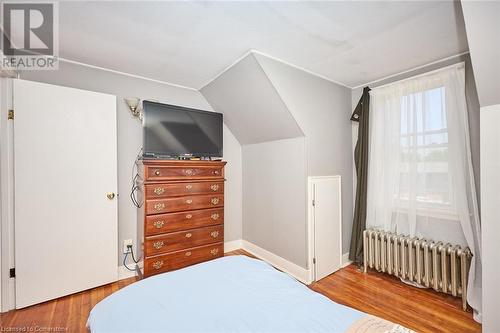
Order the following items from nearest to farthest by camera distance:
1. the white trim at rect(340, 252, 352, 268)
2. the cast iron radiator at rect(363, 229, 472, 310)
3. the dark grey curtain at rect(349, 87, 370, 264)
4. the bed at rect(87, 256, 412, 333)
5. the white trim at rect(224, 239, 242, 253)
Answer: the bed at rect(87, 256, 412, 333), the cast iron radiator at rect(363, 229, 472, 310), the dark grey curtain at rect(349, 87, 370, 264), the white trim at rect(340, 252, 352, 268), the white trim at rect(224, 239, 242, 253)

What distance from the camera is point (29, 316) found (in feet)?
6.30

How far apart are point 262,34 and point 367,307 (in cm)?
264

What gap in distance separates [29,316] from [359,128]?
3.95m

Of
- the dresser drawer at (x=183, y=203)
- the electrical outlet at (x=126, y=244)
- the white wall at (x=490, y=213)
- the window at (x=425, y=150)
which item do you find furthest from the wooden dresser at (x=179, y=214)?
the white wall at (x=490, y=213)

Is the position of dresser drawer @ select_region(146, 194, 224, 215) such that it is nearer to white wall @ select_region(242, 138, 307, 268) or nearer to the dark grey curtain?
white wall @ select_region(242, 138, 307, 268)

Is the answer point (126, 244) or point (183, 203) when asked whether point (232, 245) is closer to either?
point (183, 203)

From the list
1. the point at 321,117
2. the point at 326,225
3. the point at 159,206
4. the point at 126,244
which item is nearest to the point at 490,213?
the point at 326,225

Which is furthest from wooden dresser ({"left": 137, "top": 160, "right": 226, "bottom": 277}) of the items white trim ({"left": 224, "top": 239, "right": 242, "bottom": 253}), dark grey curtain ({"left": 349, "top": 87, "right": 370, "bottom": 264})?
dark grey curtain ({"left": 349, "top": 87, "right": 370, "bottom": 264})

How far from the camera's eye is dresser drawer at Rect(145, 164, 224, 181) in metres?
2.38

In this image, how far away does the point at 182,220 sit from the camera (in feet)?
8.35

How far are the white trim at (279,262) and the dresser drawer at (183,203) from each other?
3.15 ft

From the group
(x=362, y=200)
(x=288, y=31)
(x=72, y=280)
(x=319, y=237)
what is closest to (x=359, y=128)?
(x=362, y=200)

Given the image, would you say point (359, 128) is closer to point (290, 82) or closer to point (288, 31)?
point (290, 82)

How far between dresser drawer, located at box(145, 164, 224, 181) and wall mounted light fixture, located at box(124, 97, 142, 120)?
798 millimetres
